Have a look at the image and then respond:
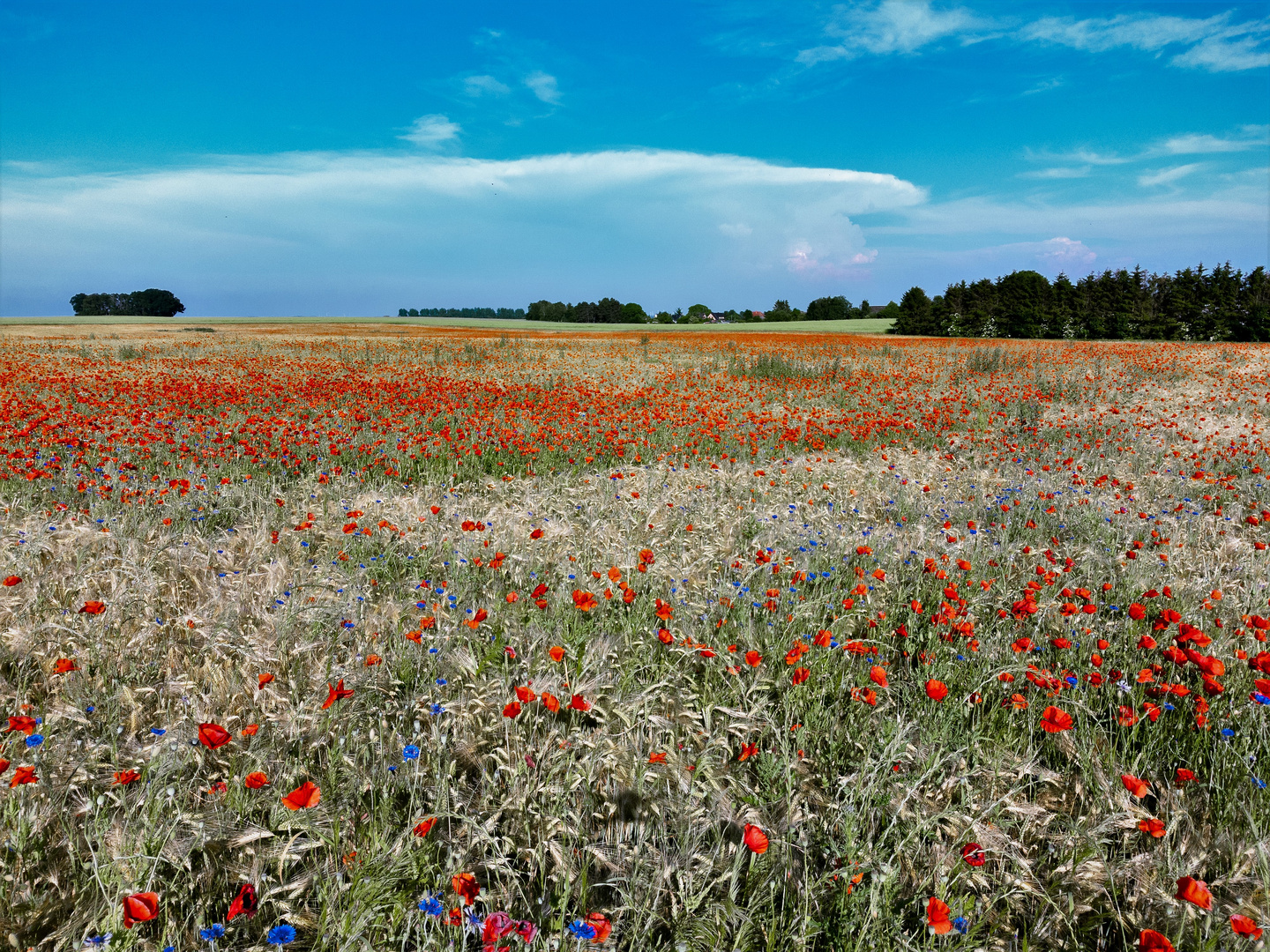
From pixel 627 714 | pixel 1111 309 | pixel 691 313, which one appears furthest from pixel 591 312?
pixel 627 714

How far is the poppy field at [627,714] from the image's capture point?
1.99 meters

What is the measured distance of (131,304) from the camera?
101938 mm

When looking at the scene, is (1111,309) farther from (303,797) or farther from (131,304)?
(131,304)

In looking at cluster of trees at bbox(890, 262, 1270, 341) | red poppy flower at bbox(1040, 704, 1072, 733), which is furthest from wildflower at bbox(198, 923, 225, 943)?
cluster of trees at bbox(890, 262, 1270, 341)

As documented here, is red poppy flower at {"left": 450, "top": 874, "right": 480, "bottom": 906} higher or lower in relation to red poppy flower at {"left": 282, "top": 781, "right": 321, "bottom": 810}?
lower

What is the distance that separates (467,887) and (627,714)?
1018 millimetres

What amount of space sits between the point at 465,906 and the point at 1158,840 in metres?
2.43

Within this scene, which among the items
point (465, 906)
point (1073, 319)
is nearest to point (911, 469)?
point (465, 906)

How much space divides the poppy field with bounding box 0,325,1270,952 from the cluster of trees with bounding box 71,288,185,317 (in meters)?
120

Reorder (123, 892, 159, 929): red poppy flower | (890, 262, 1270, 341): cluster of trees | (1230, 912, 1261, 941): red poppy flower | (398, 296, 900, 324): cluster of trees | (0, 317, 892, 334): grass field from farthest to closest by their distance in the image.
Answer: (398, 296, 900, 324): cluster of trees, (0, 317, 892, 334): grass field, (890, 262, 1270, 341): cluster of trees, (1230, 912, 1261, 941): red poppy flower, (123, 892, 159, 929): red poppy flower

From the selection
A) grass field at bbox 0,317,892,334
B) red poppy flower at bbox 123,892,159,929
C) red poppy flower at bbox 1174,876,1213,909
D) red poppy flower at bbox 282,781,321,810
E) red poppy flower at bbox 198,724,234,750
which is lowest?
red poppy flower at bbox 1174,876,1213,909

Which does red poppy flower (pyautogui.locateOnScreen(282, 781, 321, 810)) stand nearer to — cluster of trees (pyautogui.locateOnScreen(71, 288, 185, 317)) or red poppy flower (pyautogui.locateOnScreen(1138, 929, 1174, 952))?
red poppy flower (pyautogui.locateOnScreen(1138, 929, 1174, 952))

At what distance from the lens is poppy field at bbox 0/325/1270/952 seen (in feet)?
6.52

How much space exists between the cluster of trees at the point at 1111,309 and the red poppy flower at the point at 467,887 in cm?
6226
